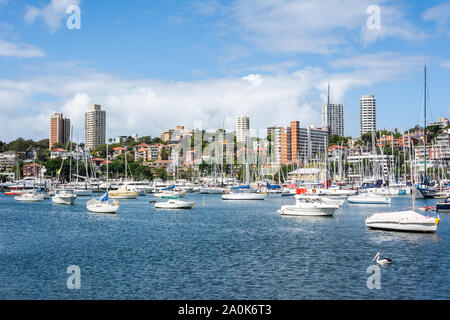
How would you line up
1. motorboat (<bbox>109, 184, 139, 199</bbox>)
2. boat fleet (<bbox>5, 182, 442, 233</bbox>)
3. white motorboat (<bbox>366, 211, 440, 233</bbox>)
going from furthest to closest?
motorboat (<bbox>109, 184, 139, 199</bbox>)
boat fleet (<bbox>5, 182, 442, 233</bbox>)
white motorboat (<bbox>366, 211, 440, 233</bbox>)

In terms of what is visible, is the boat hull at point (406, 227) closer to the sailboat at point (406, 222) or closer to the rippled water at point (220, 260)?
the sailboat at point (406, 222)

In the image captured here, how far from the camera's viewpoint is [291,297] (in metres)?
20.9

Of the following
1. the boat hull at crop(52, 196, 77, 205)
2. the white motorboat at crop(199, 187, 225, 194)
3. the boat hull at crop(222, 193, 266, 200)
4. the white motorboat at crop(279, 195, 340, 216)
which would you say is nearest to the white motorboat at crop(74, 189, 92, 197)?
the boat hull at crop(52, 196, 77, 205)

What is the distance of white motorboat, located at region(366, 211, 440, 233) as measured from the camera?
39656 mm

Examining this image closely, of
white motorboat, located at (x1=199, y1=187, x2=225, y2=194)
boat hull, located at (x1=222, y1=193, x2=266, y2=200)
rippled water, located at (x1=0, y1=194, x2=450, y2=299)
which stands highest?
rippled water, located at (x1=0, y1=194, x2=450, y2=299)

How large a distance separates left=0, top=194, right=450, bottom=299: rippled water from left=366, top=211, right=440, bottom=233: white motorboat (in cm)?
94

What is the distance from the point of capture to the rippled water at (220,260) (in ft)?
72.5

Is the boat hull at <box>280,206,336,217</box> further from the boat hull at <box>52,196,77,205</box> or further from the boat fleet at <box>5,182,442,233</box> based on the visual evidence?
the boat hull at <box>52,196,77,205</box>

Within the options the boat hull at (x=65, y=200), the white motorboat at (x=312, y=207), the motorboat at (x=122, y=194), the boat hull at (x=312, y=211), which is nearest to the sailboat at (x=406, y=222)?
the white motorboat at (x=312, y=207)

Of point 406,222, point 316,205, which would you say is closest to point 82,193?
point 316,205

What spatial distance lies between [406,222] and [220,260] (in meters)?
19.5
